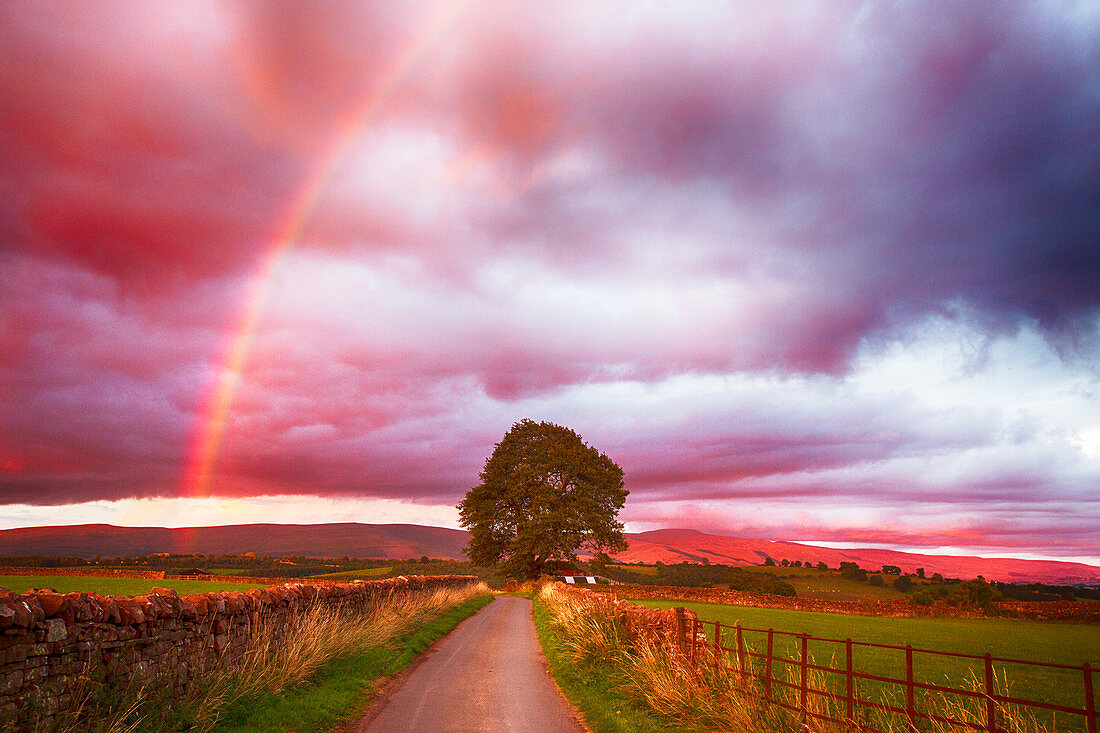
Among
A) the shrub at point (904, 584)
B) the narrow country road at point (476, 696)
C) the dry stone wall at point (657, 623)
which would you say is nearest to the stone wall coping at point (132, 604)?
the narrow country road at point (476, 696)

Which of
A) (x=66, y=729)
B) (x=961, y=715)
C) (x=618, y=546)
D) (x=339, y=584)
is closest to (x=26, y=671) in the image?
(x=66, y=729)

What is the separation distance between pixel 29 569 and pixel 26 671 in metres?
72.0

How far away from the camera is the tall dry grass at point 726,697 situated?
22.3ft

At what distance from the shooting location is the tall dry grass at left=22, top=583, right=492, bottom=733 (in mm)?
6199

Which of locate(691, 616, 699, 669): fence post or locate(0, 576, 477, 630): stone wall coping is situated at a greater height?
locate(0, 576, 477, 630): stone wall coping

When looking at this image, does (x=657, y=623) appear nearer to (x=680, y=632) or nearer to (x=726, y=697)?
(x=680, y=632)

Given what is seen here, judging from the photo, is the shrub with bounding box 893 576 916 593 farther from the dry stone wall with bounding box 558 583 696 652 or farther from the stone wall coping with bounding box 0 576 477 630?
the stone wall coping with bounding box 0 576 477 630

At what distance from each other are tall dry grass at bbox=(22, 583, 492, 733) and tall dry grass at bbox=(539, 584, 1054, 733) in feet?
18.6

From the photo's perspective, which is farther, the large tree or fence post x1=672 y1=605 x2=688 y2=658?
the large tree

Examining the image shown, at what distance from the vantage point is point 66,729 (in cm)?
581

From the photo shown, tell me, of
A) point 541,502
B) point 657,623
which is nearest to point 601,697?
point 657,623

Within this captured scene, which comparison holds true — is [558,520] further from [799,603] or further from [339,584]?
[339,584]

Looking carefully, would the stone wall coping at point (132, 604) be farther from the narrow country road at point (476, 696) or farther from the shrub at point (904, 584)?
the shrub at point (904, 584)

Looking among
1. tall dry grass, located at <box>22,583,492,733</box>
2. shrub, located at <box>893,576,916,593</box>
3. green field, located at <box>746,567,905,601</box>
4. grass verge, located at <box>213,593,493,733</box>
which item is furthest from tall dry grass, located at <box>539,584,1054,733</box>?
shrub, located at <box>893,576,916,593</box>
